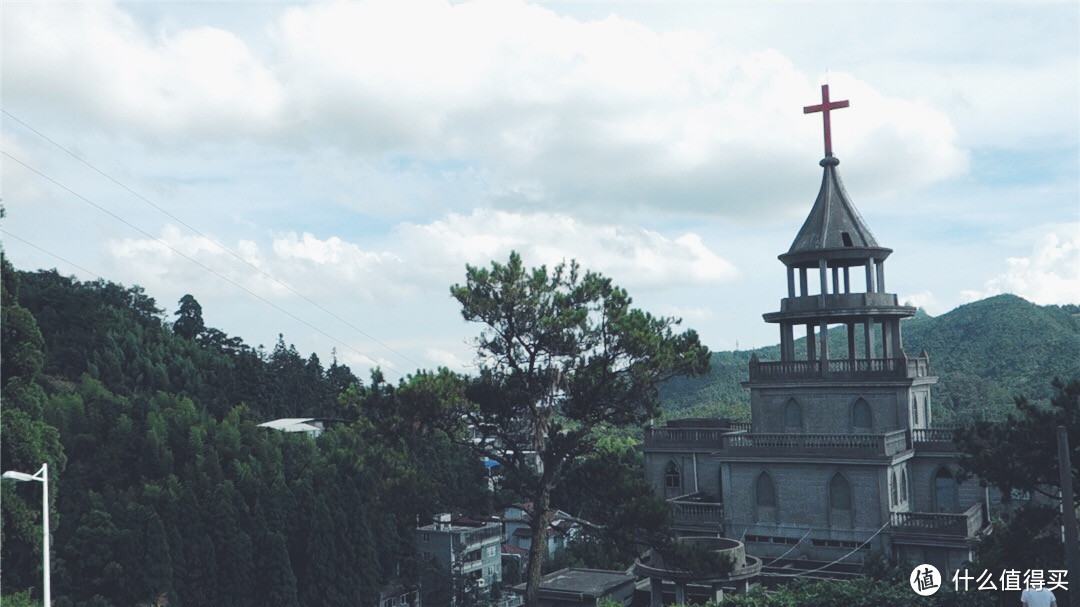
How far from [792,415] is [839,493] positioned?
4.44 metres

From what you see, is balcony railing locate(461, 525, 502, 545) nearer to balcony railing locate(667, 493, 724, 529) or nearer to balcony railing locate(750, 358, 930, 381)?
balcony railing locate(667, 493, 724, 529)

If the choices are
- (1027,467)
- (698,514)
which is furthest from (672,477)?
(1027,467)

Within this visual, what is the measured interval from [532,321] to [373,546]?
35.0 m

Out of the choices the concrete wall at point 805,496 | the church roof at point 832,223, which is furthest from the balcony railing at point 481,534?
the church roof at point 832,223

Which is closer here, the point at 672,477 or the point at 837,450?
the point at 837,450

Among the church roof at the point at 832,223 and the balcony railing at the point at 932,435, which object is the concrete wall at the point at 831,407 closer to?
the balcony railing at the point at 932,435

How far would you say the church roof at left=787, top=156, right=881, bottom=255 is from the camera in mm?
37469

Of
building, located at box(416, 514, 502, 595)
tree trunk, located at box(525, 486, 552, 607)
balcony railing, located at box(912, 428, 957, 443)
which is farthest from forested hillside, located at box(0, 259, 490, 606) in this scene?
balcony railing, located at box(912, 428, 957, 443)

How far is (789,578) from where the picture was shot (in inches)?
1276

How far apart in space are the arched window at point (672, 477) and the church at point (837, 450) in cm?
155

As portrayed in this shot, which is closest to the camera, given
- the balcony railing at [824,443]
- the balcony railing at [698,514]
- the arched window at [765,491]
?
the balcony railing at [824,443]

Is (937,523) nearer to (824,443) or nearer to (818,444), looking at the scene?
(824,443)

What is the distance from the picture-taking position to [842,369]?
3731 cm

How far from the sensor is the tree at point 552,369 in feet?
90.2
